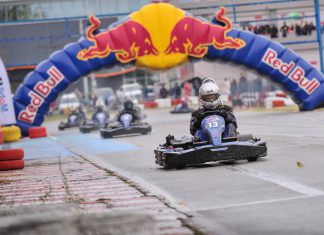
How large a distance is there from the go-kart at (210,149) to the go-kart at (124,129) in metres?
13.1

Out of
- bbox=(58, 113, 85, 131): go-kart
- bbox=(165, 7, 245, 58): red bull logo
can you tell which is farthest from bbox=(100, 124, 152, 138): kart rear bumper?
bbox=(58, 113, 85, 131): go-kart

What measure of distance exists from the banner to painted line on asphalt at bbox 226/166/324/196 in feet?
52.5

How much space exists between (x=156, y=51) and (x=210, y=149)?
1668 cm

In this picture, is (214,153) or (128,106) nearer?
(214,153)

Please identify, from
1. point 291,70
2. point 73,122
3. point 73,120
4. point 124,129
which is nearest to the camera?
point 124,129

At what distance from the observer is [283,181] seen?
909 cm

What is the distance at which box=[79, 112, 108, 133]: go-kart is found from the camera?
3143cm

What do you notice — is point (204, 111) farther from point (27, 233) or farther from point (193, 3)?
point (193, 3)

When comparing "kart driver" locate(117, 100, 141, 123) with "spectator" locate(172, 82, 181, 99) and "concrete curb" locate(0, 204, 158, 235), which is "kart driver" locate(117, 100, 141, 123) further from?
"spectator" locate(172, 82, 181, 99)

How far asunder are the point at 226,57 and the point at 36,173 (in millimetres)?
15969

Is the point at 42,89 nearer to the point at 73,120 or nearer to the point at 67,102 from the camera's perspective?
the point at 73,120

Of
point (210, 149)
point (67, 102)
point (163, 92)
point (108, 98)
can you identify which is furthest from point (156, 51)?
point (67, 102)

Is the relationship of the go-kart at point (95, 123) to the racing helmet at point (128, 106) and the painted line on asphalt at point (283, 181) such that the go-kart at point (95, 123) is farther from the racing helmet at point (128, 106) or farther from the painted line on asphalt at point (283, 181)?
the painted line on asphalt at point (283, 181)

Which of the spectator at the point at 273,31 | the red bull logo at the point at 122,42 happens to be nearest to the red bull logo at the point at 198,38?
the red bull logo at the point at 122,42
